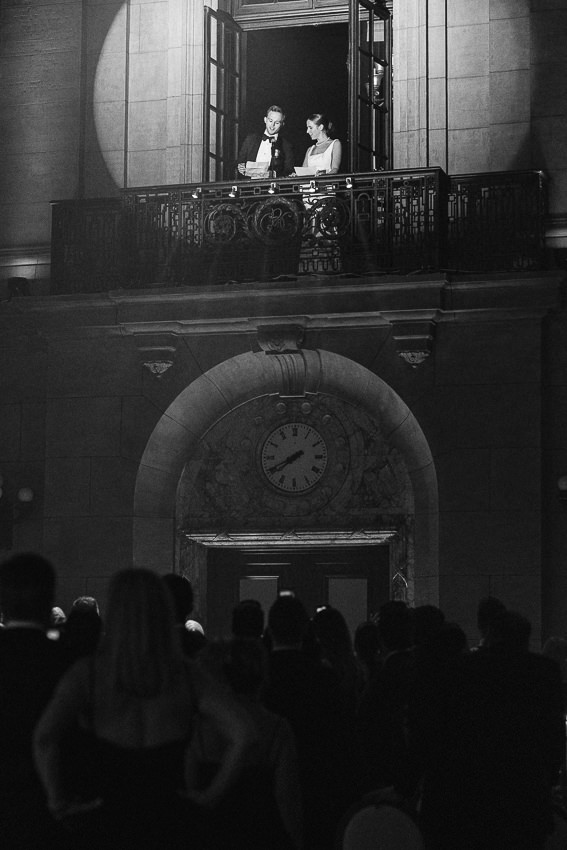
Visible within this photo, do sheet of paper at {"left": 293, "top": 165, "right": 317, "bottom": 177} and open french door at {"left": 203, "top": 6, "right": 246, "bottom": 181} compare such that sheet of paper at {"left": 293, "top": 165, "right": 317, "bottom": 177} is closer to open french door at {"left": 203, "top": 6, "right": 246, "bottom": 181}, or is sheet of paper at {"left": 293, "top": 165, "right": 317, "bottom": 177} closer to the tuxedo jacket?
the tuxedo jacket

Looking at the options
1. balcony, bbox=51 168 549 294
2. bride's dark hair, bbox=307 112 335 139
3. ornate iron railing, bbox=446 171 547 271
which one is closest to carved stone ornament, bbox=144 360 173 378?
balcony, bbox=51 168 549 294

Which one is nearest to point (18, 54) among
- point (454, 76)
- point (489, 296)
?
point (454, 76)

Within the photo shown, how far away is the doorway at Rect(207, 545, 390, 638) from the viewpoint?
16641 millimetres

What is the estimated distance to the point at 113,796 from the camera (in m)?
5.01

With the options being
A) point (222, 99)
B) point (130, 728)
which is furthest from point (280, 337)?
point (130, 728)

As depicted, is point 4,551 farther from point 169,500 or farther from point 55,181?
point 55,181

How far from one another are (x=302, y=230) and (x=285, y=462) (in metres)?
2.35

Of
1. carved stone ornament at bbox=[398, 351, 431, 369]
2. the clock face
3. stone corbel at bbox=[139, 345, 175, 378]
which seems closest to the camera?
carved stone ornament at bbox=[398, 351, 431, 369]

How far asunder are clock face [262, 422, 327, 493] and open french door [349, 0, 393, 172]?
269 cm

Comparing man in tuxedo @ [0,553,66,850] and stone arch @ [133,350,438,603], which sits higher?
stone arch @ [133,350,438,603]

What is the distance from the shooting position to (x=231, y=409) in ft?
55.3

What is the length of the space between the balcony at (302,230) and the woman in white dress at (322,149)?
2.01 ft

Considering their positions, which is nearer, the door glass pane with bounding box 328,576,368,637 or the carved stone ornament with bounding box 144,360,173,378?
the carved stone ornament with bounding box 144,360,173,378

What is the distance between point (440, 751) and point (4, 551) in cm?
1060
